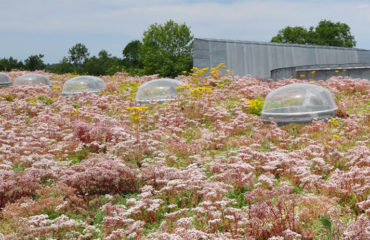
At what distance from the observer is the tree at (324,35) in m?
78.7

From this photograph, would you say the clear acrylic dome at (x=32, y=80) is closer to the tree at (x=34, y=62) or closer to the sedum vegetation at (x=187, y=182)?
the sedum vegetation at (x=187, y=182)

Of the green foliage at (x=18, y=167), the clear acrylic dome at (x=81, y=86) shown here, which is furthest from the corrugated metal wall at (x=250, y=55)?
the green foliage at (x=18, y=167)

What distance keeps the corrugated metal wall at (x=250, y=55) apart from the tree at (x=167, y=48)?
28025 millimetres

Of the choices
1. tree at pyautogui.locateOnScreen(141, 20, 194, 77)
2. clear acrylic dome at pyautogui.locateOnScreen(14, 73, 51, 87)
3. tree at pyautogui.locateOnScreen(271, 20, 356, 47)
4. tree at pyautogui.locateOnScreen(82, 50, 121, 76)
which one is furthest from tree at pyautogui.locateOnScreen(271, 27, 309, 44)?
clear acrylic dome at pyautogui.locateOnScreen(14, 73, 51, 87)

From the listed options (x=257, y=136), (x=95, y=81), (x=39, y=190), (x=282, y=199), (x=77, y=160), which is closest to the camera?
(x=282, y=199)

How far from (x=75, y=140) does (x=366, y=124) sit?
26.6 feet

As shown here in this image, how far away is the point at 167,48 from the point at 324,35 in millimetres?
38521

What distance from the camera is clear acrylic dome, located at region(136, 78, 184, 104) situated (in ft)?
48.3

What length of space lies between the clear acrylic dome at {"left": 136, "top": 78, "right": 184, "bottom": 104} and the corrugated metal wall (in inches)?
463

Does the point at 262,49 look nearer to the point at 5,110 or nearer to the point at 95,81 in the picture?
the point at 95,81

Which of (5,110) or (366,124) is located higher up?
(5,110)

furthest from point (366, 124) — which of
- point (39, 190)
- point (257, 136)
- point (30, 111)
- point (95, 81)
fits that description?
point (95, 81)

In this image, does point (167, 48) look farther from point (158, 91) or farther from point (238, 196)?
point (238, 196)

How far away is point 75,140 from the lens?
30.1ft
